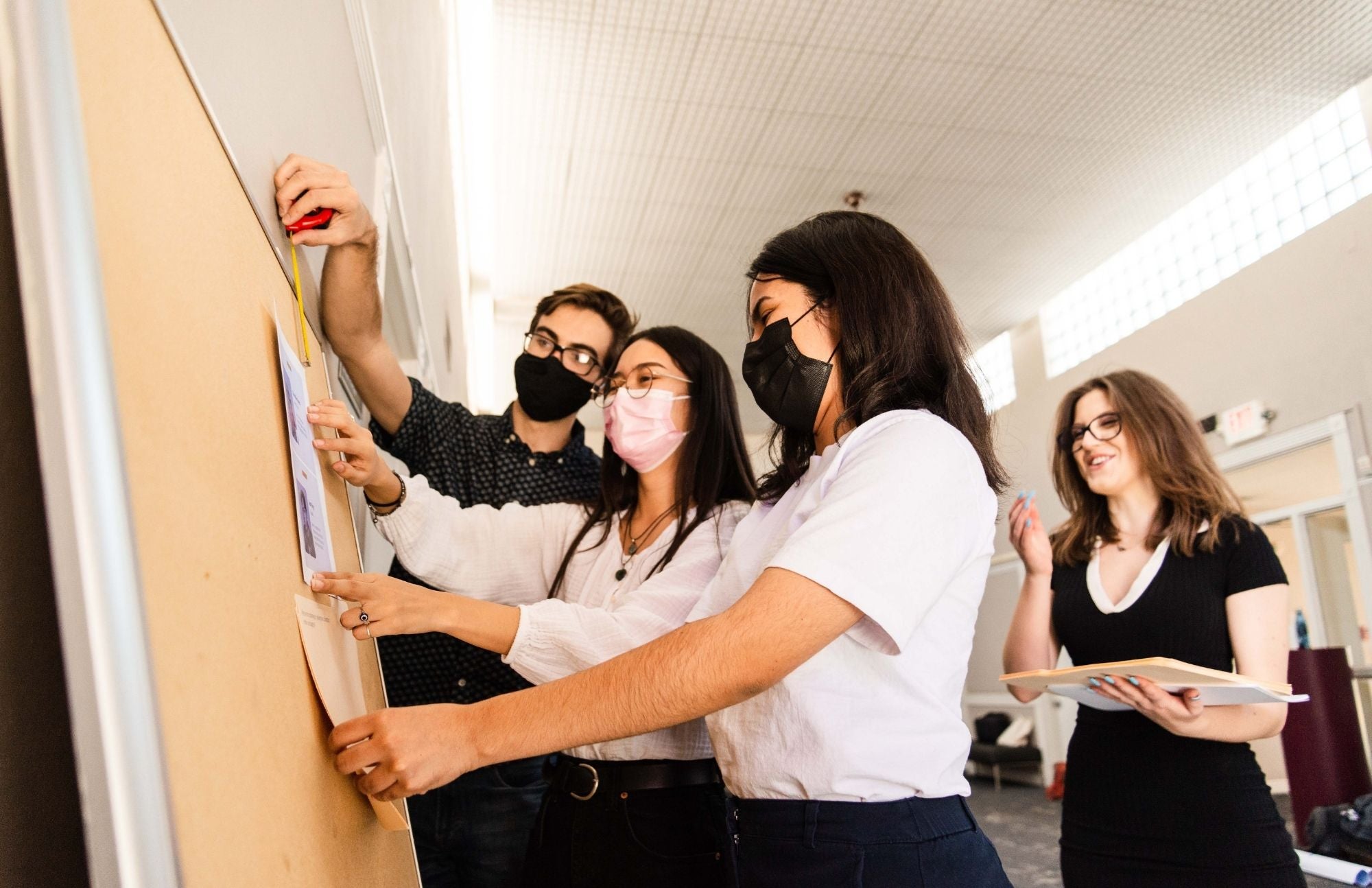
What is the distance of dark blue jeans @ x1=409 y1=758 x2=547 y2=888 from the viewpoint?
4.93 feet

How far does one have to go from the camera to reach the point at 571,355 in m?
1.91

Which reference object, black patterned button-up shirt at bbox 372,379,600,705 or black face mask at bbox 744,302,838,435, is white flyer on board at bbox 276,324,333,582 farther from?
black patterned button-up shirt at bbox 372,379,600,705

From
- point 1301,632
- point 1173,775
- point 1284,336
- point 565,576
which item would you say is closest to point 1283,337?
point 1284,336

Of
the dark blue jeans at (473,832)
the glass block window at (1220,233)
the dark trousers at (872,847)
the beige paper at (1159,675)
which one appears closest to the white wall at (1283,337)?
the glass block window at (1220,233)

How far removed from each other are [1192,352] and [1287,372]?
2.54 feet

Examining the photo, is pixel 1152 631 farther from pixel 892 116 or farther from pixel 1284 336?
pixel 1284 336

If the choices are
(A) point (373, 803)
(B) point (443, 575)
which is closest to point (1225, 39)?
(B) point (443, 575)

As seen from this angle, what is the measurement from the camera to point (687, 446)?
1609 millimetres

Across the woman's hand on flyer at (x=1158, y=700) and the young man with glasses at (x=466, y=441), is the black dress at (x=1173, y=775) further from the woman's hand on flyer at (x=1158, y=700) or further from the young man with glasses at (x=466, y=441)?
the young man with glasses at (x=466, y=441)

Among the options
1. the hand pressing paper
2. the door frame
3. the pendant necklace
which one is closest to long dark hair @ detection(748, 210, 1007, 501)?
the pendant necklace

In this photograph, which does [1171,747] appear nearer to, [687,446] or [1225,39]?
[687,446]

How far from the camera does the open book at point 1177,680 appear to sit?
4.42 feet

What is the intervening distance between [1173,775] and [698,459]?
98cm

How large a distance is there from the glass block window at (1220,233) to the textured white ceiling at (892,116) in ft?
0.65
